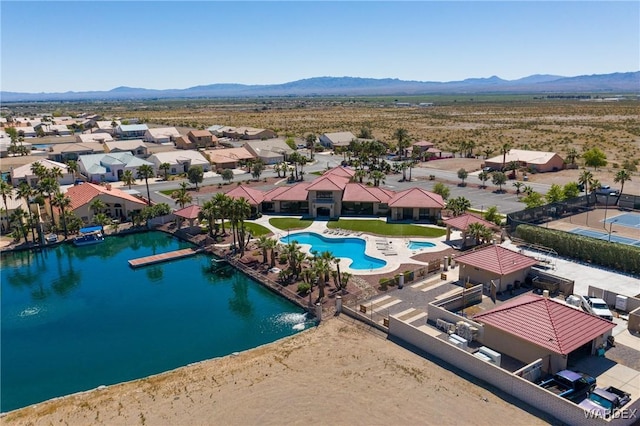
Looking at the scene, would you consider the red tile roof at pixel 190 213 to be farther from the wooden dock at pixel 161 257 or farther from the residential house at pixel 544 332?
the residential house at pixel 544 332

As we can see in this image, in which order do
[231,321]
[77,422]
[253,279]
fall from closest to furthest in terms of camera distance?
[77,422], [231,321], [253,279]

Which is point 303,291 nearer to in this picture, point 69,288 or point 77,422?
point 77,422

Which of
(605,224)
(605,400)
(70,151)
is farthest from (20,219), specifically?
(605,224)

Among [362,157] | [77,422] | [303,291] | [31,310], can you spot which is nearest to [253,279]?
[303,291]

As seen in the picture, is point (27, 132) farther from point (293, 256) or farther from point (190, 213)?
point (293, 256)

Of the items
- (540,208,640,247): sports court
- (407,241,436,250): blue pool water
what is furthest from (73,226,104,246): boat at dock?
(540,208,640,247): sports court
